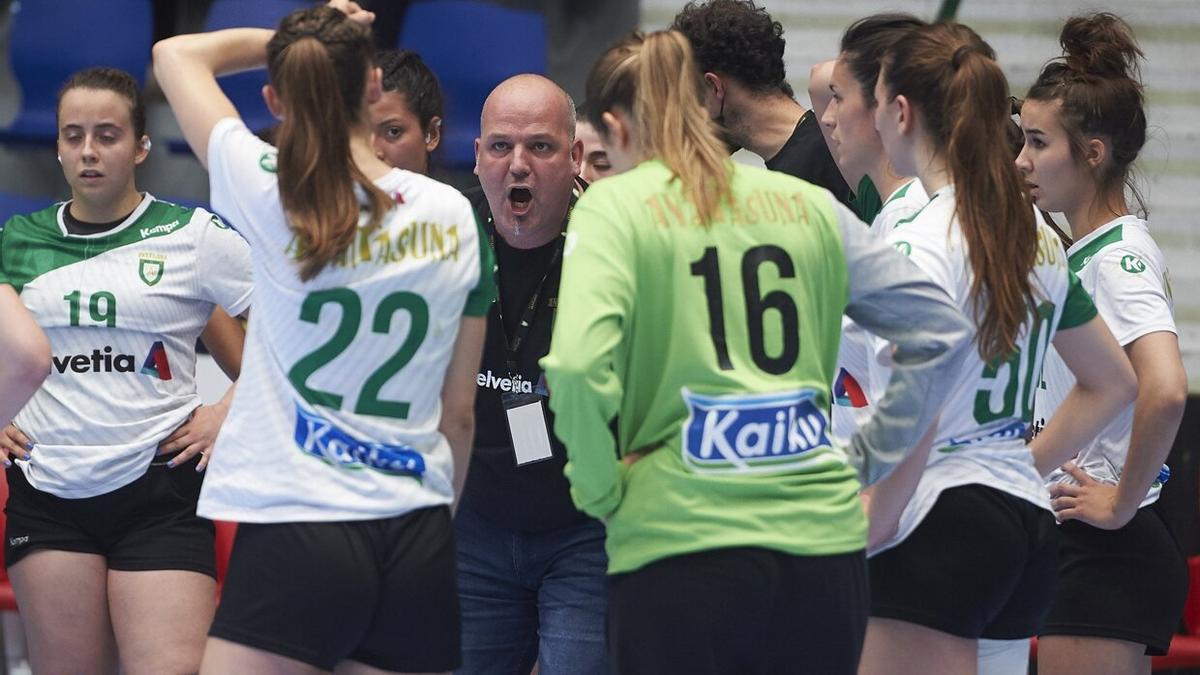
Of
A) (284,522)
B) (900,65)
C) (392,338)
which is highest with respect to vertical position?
(900,65)

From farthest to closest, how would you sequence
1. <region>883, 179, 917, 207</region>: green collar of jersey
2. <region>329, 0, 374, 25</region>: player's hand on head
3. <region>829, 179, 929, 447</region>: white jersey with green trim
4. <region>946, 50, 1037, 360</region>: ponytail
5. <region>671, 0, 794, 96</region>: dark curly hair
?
<region>671, 0, 794, 96</region>: dark curly hair → <region>883, 179, 917, 207</region>: green collar of jersey → <region>829, 179, 929, 447</region>: white jersey with green trim → <region>946, 50, 1037, 360</region>: ponytail → <region>329, 0, 374, 25</region>: player's hand on head

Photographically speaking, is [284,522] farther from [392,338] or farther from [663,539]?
[663,539]

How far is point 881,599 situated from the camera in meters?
2.55

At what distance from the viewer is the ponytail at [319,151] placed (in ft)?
7.29

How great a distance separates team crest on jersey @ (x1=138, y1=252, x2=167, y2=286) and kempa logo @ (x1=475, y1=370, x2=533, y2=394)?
787mm

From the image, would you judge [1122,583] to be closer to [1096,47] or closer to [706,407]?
[1096,47]

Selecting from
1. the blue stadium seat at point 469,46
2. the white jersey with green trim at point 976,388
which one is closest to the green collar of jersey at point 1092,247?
the white jersey with green trim at point 976,388

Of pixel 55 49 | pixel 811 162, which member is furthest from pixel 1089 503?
pixel 55 49

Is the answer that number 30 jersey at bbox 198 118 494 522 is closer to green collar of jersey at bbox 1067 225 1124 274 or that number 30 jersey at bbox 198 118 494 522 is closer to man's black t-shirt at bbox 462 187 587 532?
man's black t-shirt at bbox 462 187 587 532

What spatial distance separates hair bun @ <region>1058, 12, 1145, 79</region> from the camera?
10.8 feet

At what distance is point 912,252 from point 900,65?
33 cm

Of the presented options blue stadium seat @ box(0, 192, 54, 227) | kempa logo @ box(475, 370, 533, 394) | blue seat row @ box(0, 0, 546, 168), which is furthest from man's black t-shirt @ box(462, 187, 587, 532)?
blue stadium seat @ box(0, 192, 54, 227)

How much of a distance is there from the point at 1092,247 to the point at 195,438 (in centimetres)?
197

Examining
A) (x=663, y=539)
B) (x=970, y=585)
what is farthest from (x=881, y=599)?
(x=663, y=539)
